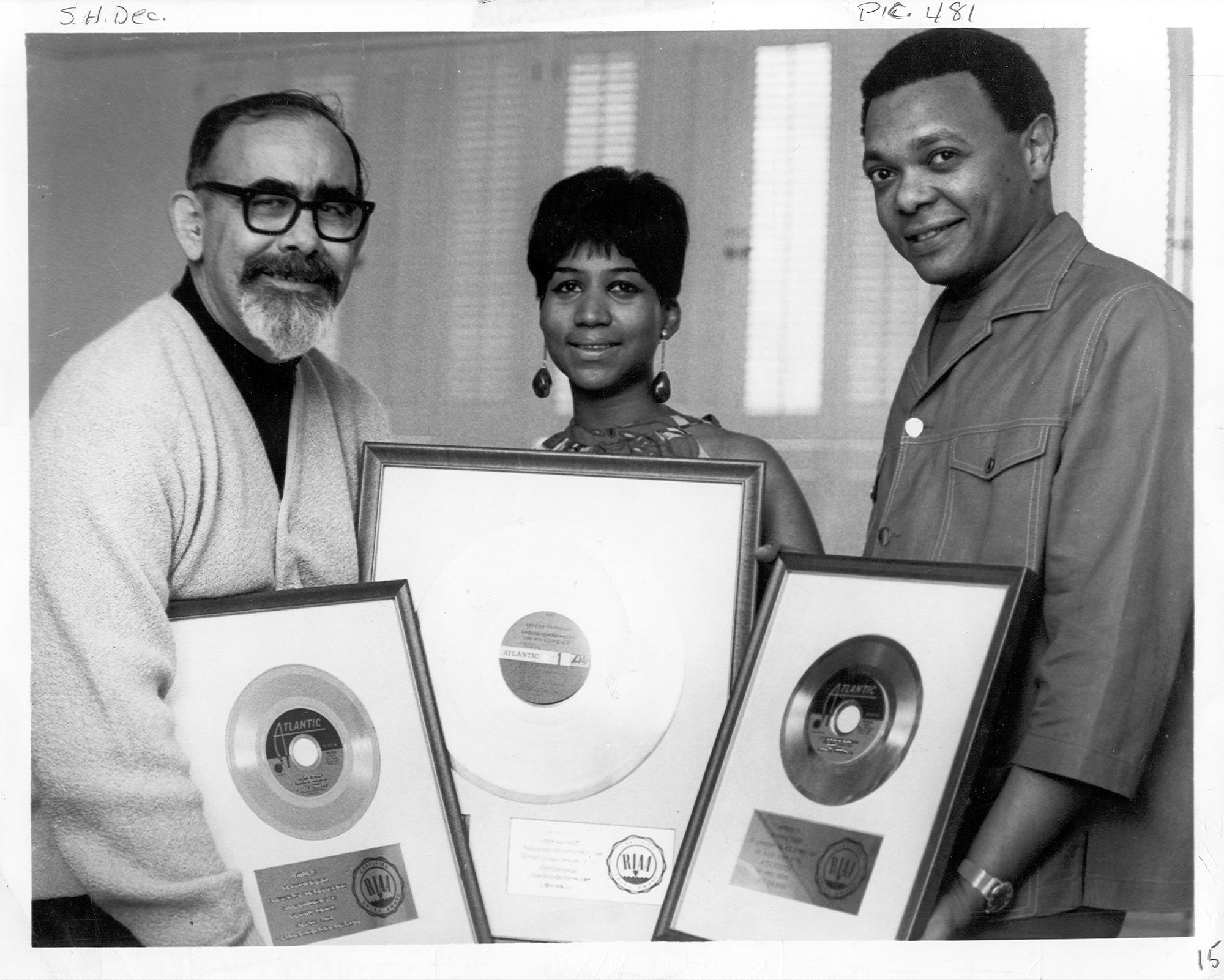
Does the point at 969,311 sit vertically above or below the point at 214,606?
above

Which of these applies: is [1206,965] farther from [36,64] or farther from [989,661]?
[36,64]

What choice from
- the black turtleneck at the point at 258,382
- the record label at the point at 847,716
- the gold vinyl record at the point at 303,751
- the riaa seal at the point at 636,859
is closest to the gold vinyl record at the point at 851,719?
the record label at the point at 847,716

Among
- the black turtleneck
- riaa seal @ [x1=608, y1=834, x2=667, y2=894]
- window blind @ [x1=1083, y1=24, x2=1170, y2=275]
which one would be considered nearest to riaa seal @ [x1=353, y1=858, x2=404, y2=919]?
riaa seal @ [x1=608, y1=834, x2=667, y2=894]

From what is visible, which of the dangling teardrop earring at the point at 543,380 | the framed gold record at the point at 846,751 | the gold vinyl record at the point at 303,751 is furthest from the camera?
the dangling teardrop earring at the point at 543,380

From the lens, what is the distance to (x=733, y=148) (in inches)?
82.7

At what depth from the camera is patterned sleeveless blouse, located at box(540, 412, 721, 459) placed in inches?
80.7

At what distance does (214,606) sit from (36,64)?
103cm

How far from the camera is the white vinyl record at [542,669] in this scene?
199cm

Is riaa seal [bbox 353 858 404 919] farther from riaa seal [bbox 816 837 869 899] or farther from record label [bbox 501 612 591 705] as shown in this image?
riaa seal [bbox 816 837 869 899]

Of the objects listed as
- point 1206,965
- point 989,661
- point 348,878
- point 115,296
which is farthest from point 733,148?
point 1206,965

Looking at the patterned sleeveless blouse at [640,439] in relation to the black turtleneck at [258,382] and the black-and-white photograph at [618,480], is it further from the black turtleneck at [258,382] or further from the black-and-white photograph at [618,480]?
the black turtleneck at [258,382]

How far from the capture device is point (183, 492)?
6.40ft

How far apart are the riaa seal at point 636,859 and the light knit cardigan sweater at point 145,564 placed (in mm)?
604

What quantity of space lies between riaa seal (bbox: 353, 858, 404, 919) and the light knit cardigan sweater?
0.63ft
